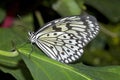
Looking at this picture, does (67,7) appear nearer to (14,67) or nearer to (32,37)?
(32,37)

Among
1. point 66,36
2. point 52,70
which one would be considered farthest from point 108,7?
point 52,70

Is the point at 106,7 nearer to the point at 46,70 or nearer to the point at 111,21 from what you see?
the point at 111,21

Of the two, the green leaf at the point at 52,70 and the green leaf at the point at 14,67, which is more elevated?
the green leaf at the point at 52,70

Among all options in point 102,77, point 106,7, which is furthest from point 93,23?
point 106,7

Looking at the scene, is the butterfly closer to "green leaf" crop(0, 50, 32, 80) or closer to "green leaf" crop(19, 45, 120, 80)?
"green leaf" crop(0, 50, 32, 80)

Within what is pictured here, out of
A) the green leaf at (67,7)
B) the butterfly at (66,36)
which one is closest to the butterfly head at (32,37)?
the butterfly at (66,36)

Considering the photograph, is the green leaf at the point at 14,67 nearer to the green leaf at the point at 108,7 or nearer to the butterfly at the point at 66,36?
the butterfly at the point at 66,36
